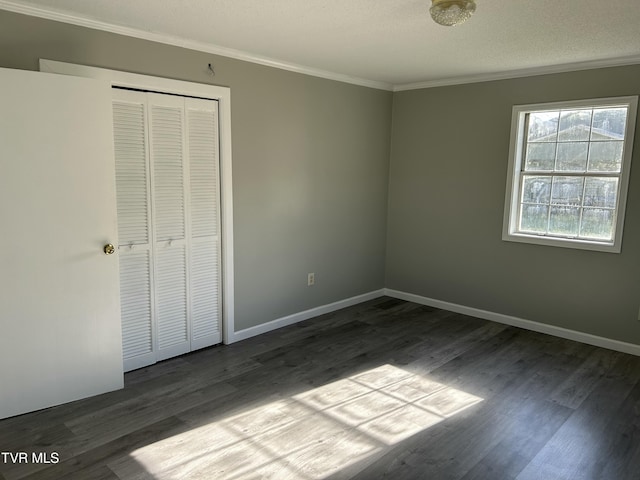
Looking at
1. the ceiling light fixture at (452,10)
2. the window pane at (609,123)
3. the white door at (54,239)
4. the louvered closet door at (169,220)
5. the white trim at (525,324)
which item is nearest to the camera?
the ceiling light fixture at (452,10)

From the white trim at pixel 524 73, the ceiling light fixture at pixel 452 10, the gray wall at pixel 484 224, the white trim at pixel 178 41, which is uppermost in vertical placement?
the white trim at pixel 524 73

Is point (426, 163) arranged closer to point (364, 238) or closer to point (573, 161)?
point (364, 238)

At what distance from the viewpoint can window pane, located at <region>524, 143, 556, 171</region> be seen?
13.2 feet

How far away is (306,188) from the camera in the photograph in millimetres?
4227

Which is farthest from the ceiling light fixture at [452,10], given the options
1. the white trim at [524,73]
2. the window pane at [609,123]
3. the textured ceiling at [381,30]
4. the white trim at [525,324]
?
the white trim at [525,324]

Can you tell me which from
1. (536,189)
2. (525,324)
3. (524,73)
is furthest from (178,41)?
(525,324)

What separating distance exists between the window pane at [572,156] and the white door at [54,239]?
3637mm

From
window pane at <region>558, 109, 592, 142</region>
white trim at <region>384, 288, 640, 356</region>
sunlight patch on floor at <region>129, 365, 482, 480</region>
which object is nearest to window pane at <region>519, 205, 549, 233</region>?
window pane at <region>558, 109, 592, 142</region>

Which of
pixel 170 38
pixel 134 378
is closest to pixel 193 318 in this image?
pixel 134 378

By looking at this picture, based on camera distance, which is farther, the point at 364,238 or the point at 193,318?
the point at 364,238

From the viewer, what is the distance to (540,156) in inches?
161

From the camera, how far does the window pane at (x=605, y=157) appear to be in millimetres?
3664

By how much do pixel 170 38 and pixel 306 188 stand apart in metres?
1.71

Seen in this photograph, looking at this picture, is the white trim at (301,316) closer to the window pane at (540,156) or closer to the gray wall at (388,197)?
the gray wall at (388,197)
